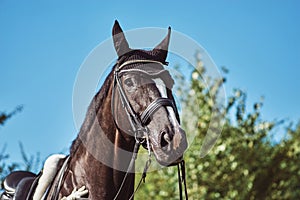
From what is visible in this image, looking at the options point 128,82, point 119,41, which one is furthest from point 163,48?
point 128,82

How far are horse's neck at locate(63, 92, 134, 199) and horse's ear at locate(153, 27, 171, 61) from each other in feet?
1.79

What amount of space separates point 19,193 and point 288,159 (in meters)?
13.6

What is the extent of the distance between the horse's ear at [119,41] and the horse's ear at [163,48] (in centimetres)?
23

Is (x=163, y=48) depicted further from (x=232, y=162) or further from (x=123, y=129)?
(x=232, y=162)

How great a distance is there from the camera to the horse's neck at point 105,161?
411cm

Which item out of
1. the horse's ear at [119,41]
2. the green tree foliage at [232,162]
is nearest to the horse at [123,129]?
the horse's ear at [119,41]

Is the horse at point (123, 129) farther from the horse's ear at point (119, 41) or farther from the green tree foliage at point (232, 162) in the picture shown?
the green tree foliage at point (232, 162)

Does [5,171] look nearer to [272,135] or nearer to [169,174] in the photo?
[169,174]

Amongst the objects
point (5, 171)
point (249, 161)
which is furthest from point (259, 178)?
point (5, 171)

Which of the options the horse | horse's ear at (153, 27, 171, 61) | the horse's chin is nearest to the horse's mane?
the horse

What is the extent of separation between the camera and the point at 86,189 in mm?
4152

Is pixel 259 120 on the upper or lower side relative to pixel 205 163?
upper

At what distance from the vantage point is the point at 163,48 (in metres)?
4.36

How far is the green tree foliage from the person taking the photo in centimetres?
1416
